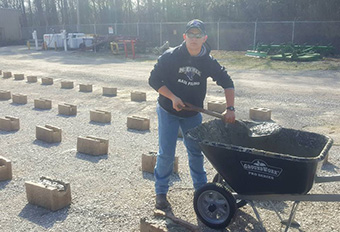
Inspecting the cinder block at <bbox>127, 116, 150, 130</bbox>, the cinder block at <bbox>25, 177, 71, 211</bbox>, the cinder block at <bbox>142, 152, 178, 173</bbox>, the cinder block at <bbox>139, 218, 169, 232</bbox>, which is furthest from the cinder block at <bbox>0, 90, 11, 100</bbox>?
the cinder block at <bbox>139, 218, 169, 232</bbox>

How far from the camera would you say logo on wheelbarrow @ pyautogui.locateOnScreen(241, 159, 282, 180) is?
3276 millimetres

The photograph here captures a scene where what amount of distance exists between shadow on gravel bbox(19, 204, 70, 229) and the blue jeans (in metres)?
1.12

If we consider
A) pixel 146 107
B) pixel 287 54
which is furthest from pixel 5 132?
pixel 287 54

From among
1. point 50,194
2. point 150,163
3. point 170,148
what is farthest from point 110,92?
point 170,148

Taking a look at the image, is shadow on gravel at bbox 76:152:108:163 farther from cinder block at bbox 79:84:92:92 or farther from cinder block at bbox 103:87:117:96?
cinder block at bbox 79:84:92:92

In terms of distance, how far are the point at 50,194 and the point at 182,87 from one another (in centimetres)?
192

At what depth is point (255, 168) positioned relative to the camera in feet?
11.0

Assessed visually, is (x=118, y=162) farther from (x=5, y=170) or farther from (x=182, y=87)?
(x=182, y=87)

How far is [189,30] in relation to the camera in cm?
371

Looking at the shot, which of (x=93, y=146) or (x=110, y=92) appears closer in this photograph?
(x=93, y=146)

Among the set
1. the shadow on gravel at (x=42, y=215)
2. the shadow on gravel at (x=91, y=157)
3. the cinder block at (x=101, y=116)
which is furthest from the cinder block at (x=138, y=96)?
the shadow on gravel at (x=42, y=215)

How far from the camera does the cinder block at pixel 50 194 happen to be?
411cm

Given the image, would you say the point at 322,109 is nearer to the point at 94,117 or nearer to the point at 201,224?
the point at 94,117

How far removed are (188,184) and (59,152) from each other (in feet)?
8.30
